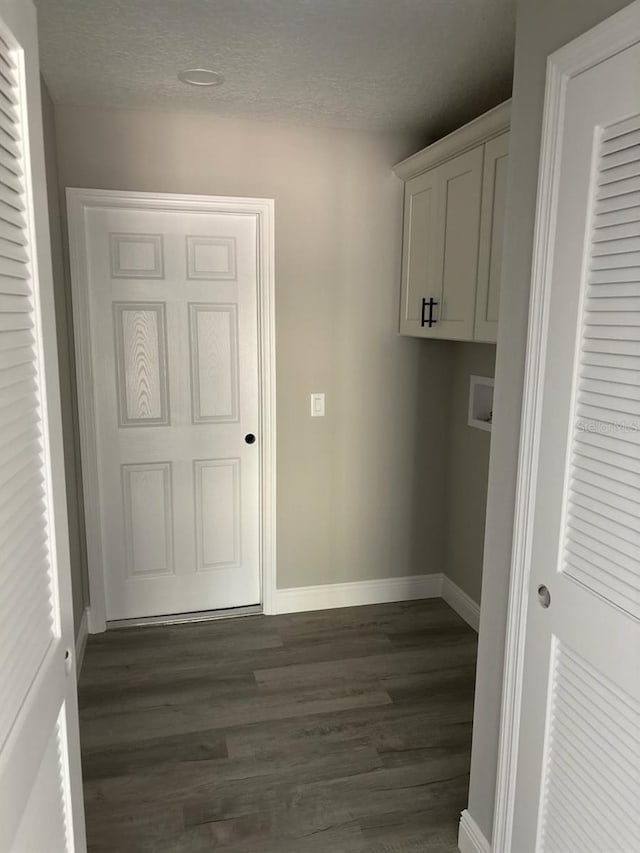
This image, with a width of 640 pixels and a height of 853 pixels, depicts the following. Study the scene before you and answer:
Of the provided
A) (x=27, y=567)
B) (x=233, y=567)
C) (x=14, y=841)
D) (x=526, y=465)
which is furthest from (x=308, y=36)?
(x=233, y=567)

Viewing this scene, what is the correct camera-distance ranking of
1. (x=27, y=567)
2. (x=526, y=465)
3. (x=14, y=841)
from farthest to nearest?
(x=526, y=465) → (x=27, y=567) → (x=14, y=841)

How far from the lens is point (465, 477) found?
3.34m

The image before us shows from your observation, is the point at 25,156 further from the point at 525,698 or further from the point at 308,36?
the point at 525,698

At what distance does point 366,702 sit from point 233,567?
1.10m

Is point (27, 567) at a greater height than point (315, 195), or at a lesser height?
lesser

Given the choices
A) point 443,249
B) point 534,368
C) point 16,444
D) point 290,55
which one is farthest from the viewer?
point 443,249

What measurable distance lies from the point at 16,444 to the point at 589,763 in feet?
4.42

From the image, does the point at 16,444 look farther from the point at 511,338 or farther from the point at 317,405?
the point at 317,405

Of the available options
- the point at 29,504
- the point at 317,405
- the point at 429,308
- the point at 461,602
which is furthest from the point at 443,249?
the point at 29,504

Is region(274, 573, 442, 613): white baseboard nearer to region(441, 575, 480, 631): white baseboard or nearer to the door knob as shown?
region(441, 575, 480, 631): white baseboard

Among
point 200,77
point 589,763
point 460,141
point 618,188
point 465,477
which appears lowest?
point 589,763

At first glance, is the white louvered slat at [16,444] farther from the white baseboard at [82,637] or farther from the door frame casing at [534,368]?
the white baseboard at [82,637]

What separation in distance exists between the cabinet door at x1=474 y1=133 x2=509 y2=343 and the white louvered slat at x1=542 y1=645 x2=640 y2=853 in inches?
53.3

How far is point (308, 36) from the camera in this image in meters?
2.07
